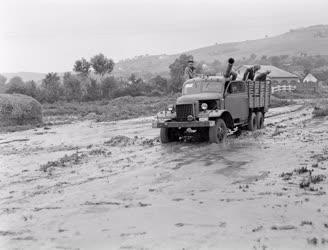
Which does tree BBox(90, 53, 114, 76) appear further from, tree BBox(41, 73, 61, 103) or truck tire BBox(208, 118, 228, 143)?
truck tire BBox(208, 118, 228, 143)

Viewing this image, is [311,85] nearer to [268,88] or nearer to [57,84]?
[57,84]

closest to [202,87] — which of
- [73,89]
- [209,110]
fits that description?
[209,110]

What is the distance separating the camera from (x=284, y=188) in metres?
9.95

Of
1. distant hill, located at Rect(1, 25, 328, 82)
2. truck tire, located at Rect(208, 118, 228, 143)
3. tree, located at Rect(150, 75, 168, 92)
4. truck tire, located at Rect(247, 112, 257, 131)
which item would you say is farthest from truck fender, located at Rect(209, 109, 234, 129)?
distant hill, located at Rect(1, 25, 328, 82)

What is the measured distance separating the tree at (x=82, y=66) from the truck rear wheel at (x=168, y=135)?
56276mm

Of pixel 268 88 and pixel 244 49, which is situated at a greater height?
pixel 244 49

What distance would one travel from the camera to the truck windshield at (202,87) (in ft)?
60.6

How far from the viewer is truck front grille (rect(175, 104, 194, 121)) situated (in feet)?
56.8

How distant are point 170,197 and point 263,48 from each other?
16125cm

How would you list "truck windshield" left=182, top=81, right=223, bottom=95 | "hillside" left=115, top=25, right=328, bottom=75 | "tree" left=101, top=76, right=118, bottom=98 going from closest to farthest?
"truck windshield" left=182, top=81, right=223, bottom=95 → "tree" left=101, top=76, right=118, bottom=98 → "hillside" left=115, top=25, right=328, bottom=75

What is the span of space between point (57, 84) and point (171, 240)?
58.1 metres

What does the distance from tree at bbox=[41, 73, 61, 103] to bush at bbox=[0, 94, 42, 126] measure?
25993 mm

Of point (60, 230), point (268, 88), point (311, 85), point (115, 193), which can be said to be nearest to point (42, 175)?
point (115, 193)

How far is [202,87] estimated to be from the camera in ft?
61.4
